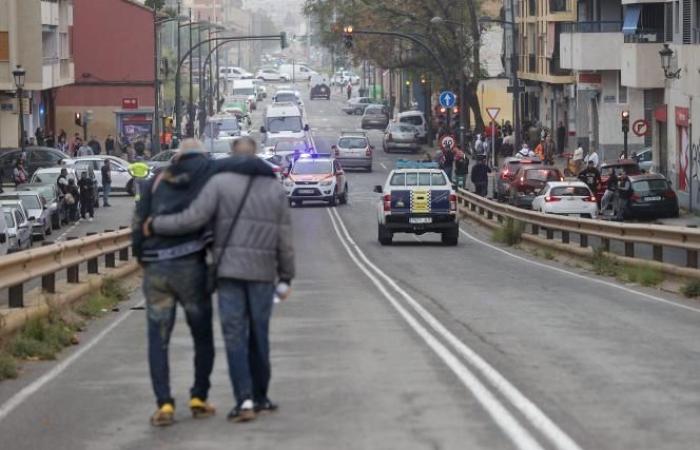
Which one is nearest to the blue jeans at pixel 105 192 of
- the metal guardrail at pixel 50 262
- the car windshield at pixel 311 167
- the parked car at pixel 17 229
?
the car windshield at pixel 311 167

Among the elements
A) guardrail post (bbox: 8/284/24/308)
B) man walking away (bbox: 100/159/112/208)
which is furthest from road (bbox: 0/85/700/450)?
man walking away (bbox: 100/159/112/208)

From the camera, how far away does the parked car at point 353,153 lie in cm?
7469

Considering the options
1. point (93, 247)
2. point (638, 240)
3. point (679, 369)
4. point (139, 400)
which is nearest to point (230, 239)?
point (139, 400)

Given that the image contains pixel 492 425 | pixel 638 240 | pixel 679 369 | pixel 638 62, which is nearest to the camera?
pixel 492 425

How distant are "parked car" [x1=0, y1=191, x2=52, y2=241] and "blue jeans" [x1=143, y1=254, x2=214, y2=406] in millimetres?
33419

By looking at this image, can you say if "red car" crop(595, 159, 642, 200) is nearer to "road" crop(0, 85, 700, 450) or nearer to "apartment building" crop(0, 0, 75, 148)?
"apartment building" crop(0, 0, 75, 148)

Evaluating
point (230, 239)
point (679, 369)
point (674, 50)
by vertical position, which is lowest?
point (679, 369)

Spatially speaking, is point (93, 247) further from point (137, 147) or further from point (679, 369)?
point (137, 147)

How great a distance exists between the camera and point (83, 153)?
70688 millimetres

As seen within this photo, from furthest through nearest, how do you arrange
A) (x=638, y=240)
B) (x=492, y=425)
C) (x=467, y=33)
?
(x=467, y=33)
(x=638, y=240)
(x=492, y=425)

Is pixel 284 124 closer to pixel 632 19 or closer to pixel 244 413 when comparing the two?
pixel 632 19

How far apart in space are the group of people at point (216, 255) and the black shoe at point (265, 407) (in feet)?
0.40

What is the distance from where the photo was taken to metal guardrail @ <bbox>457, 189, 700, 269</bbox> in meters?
23.1

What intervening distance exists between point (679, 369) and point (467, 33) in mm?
75027
